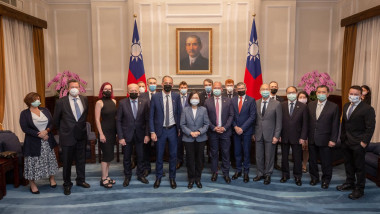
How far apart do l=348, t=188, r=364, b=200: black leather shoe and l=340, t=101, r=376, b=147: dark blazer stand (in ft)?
2.08

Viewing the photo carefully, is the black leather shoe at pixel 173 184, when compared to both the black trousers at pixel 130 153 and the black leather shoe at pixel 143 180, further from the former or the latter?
the black trousers at pixel 130 153

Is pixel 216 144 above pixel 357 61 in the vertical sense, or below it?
below

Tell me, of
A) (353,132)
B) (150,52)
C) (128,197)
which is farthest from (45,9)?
(353,132)

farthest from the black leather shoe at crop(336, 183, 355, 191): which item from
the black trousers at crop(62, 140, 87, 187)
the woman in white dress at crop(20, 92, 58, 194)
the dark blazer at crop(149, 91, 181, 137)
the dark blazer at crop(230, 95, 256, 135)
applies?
the woman in white dress at crop(20, 92, 58, 194)

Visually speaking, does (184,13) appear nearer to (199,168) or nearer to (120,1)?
(120,1)

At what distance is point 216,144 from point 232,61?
381cm

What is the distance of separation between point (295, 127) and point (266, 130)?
426mm

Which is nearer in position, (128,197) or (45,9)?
(128,197)

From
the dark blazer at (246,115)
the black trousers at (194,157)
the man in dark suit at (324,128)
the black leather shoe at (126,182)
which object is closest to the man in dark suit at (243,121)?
the dark blazer at (246,115)

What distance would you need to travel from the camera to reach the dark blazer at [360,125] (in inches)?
145

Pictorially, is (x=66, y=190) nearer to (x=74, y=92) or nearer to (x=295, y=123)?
(x=74, y=92)

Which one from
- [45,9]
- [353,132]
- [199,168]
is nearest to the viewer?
[353,132]

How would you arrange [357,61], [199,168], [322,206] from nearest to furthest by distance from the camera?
1. [322,206]
2. [199,168]
3. [357,61]

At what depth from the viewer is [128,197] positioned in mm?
3906
